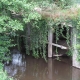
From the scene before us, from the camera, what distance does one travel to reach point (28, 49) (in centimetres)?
1223

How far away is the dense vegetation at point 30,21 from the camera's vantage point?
8.12m

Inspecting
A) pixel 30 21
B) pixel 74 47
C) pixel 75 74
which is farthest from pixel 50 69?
pixel 30 21

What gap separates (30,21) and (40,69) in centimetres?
239

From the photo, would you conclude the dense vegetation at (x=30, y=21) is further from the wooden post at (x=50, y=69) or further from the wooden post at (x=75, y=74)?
the wooden post at (x=75, y=74)

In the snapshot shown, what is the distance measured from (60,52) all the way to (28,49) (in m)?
1.90

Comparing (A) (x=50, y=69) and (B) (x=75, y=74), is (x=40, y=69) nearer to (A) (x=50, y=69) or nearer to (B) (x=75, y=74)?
(A) (x=50, y=69)

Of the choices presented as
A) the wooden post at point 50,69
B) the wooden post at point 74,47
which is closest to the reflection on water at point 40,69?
the wooden post at point 50,69

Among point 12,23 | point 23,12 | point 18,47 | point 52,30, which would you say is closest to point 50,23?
point 52,30

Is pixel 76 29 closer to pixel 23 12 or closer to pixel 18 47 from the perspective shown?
pixel 23 12

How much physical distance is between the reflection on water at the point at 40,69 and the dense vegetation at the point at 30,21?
548mm

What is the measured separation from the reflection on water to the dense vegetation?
1.80 feet

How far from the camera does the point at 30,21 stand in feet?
34.4

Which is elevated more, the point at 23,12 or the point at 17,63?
the point at 23,12

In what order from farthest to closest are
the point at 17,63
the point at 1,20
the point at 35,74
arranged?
the point at 17,63 < the point at 35,74 < the point at 1,20
